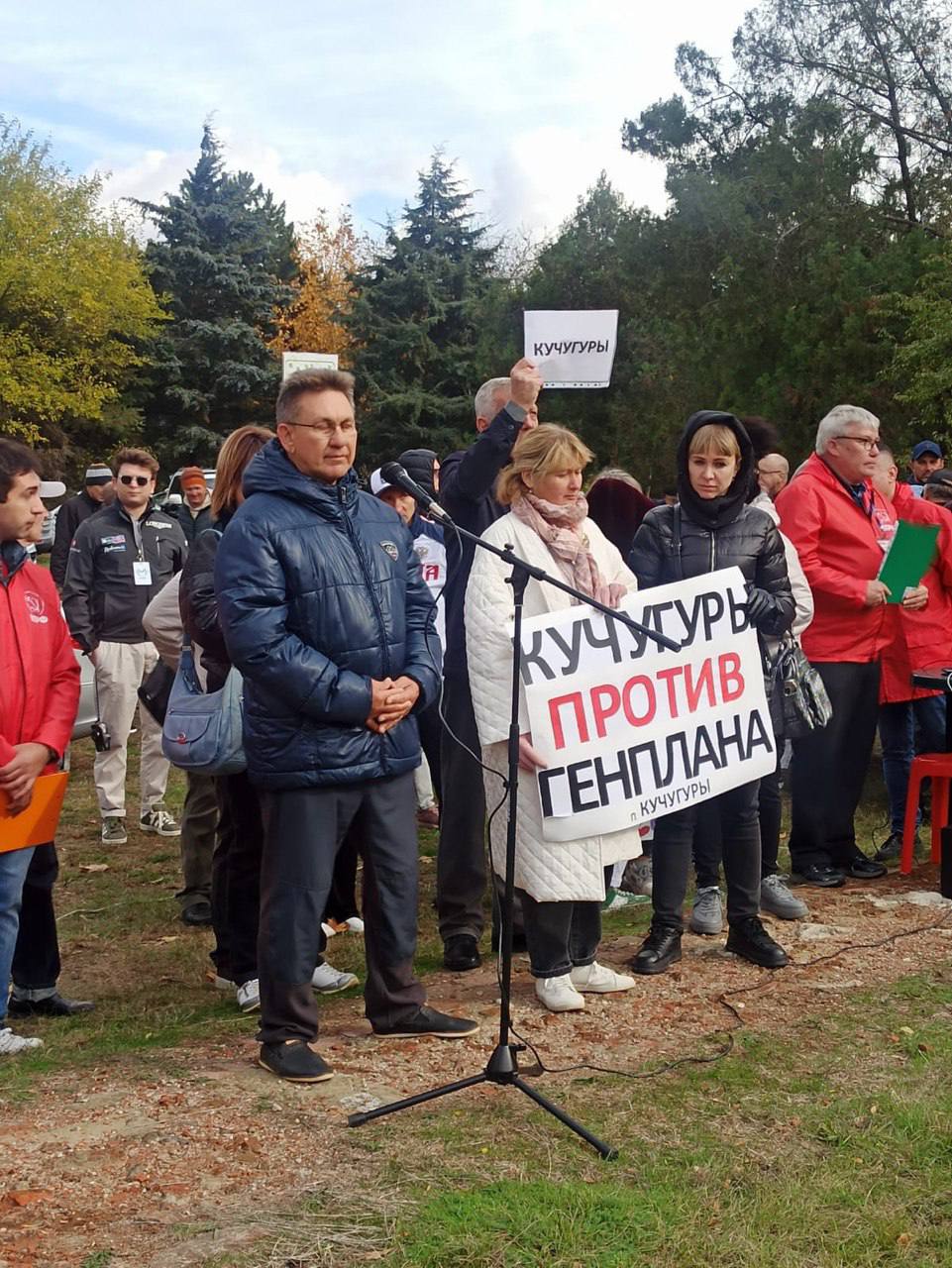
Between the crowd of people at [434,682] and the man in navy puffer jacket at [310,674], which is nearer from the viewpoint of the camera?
the man in navy puffer jacket at [310,674]

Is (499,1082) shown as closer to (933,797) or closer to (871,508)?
(933,797)

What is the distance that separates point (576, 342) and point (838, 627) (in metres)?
2.07

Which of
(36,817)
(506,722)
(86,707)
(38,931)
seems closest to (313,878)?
(506,722)

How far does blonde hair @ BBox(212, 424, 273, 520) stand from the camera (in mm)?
5367

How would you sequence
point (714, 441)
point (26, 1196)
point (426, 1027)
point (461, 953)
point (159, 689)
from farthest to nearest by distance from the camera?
point (159, 689)
point (461, 953)
point (714, 441)
point (426, 1027)
point (26, 1196)

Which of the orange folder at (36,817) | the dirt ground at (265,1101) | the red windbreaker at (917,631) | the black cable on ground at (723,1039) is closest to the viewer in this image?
the dirt ground at (265,1101)

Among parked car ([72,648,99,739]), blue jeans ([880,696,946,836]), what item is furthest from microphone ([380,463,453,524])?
parked car ([72,648,99,739])

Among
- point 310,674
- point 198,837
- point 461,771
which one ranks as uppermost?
point 310,674

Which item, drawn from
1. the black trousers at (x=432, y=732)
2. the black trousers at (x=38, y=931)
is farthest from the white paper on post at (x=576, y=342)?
the black trousers at (x=38, y=931)

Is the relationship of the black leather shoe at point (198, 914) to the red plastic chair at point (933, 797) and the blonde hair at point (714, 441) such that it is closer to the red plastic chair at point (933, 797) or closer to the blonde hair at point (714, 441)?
the blonde hair at point (714, 441)

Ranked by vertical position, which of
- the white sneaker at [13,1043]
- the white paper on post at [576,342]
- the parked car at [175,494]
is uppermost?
the white paper on post at [576,342]

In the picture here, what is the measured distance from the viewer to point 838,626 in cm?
732

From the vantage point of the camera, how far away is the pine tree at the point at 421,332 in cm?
4544

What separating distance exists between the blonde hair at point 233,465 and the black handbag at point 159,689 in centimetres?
145
